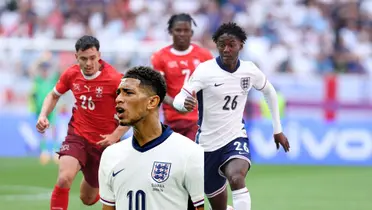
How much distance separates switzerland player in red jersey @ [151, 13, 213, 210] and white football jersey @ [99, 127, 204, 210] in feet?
18.5

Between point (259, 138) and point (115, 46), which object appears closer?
point (259, 138)

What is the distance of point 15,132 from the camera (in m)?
21.7

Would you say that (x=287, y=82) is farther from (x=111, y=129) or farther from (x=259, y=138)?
(x=111, y=129)

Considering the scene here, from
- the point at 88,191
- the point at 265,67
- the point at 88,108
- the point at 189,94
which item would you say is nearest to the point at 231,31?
the point at 189,94

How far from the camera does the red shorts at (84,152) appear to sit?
33.6 ft

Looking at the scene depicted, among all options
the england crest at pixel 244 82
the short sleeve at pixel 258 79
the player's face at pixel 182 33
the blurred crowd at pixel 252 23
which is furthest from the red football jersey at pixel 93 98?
the blurred crowd at pixel 252 23

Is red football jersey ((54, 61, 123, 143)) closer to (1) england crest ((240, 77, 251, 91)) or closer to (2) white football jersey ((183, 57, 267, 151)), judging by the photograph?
(2) white football jersey ((183, 57, 267, 151))

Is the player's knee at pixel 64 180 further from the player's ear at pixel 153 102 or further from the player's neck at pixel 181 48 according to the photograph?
the player's ear at pixel 153 102

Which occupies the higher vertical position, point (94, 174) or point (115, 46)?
point (115, 46)

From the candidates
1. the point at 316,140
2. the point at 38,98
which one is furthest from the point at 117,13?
the point at 316,140

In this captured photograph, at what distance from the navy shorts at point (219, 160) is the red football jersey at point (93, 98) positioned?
1.23 m

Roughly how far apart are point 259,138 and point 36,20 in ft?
27.4

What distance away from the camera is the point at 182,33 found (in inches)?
470

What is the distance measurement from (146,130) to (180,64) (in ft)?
19.2
